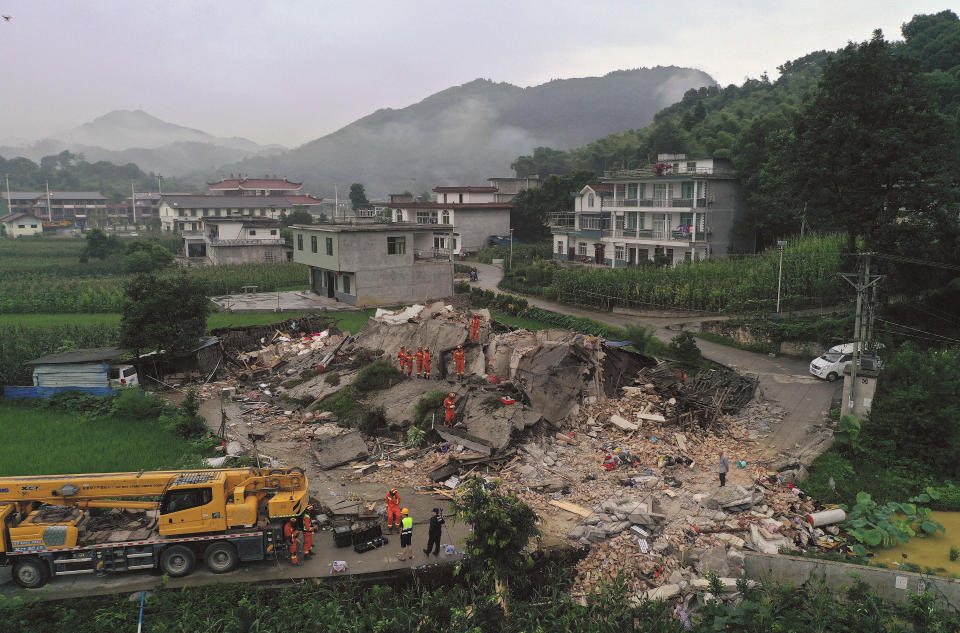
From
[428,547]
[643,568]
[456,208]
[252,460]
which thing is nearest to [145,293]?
[252,460]

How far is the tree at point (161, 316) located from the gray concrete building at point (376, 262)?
14495mm

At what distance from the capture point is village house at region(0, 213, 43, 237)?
92.2 metres

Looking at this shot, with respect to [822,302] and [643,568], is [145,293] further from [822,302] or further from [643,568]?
[822,302]

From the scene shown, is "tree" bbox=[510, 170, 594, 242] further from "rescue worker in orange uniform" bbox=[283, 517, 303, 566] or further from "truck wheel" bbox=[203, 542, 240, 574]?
"truck wheel" bbox=[203, 542, 240, 574]

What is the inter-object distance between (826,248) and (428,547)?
33542 millimetres

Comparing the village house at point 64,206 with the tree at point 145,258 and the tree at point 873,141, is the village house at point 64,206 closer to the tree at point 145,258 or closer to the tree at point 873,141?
the tree at point 145,258

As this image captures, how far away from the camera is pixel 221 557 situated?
41.0 feet

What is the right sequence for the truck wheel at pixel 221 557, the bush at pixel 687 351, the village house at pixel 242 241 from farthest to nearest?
the village house at pixel 242 241 < the bush at pixel 687 351 < the truck wheel at pixel 221 557

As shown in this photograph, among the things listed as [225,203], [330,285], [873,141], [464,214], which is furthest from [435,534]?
[225,203]

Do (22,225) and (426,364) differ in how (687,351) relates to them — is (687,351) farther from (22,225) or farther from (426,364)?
(22,225)

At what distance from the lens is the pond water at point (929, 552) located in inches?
495

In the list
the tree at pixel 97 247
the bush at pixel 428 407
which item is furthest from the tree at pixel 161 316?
the tree at pixel 97 247

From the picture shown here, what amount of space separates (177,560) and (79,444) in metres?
8.49

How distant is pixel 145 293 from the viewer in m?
25.0
